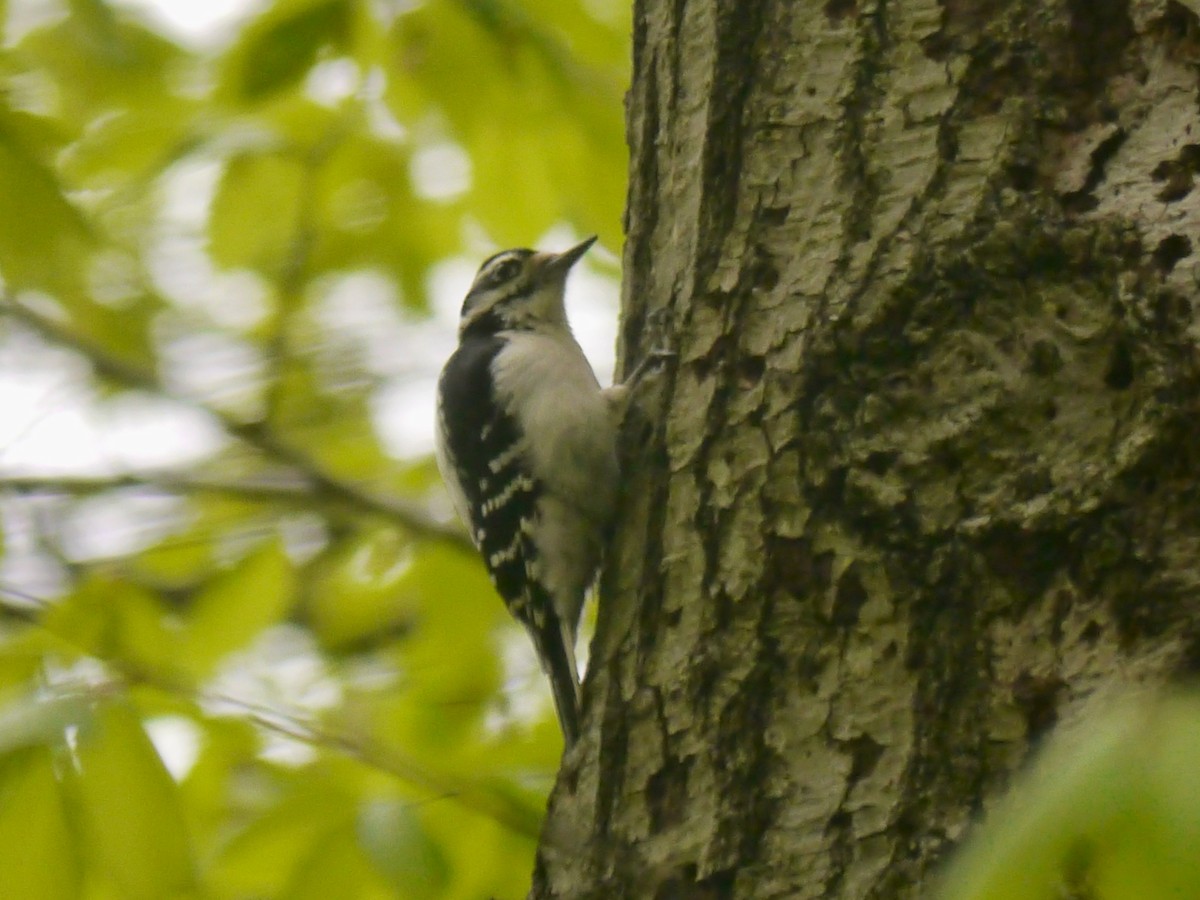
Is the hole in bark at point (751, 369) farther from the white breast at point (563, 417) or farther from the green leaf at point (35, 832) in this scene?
the green leaf at point (35, 832)

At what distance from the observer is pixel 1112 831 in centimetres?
104

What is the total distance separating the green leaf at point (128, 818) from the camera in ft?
7.25

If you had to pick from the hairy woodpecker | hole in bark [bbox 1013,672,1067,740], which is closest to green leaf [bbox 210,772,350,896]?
the hairy woodpecker

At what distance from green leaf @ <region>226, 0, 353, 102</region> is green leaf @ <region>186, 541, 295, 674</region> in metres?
1.15

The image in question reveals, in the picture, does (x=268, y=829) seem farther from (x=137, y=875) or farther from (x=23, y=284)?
(x=23, y=284)

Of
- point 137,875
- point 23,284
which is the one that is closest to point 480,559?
point 23,284

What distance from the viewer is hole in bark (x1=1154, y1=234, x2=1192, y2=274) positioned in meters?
2.24

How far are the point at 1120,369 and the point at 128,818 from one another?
66.2 inches

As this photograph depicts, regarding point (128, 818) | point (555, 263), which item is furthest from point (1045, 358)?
point (555, 263)

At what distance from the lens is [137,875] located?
2.21m

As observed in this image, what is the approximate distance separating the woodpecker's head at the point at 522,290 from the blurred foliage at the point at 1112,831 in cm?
377

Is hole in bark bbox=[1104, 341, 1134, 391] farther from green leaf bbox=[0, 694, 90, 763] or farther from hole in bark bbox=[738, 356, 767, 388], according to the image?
green leaf bbox=[0, 694, 90, 763]

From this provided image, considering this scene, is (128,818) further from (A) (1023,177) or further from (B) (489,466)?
(B) (489,466)

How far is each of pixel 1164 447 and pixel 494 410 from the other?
8.10ft
